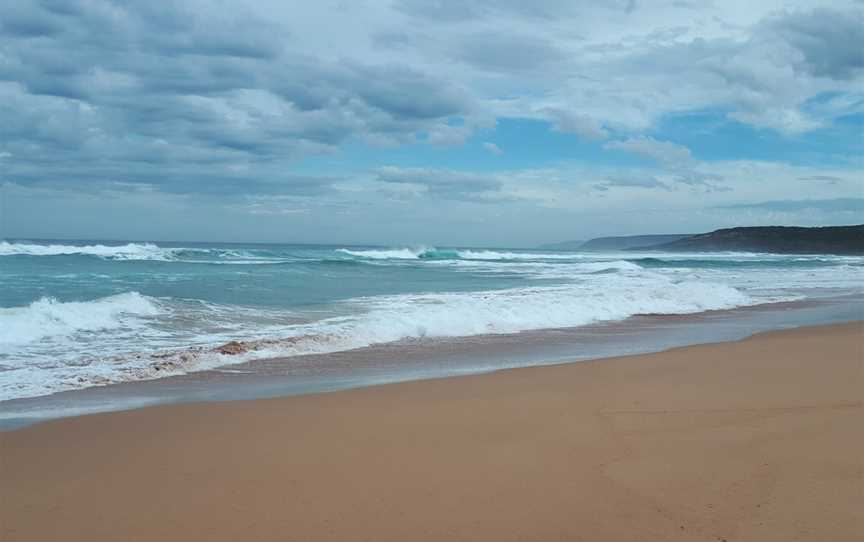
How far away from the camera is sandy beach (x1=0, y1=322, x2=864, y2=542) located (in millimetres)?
3328

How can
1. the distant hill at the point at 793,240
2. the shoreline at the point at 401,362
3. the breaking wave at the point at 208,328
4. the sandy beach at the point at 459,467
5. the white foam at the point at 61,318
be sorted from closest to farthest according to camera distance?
the sandy beach at the point at 459,467 → the shoreline at the point at 401,362 → the breaking wave at the point at 208,328 → the white foam at the point at 61,318 → the distant hill at the point at 793,240

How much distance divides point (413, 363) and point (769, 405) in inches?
165

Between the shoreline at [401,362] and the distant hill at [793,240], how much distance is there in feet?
257

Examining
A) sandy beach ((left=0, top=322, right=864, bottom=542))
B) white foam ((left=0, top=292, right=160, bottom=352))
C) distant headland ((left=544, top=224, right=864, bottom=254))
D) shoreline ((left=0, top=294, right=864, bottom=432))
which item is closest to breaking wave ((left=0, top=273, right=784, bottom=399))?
white foam ((left=0, top=292, right=160, bottom=352))

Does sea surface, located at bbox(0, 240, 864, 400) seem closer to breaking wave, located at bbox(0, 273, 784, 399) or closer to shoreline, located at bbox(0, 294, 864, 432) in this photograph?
breaking wave, located at bbox(0, 273, 784, 399)

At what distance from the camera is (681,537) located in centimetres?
318

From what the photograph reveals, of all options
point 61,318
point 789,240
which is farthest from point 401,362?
point 789,240

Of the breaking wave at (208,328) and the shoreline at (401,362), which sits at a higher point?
the breaking wave at (208,328)

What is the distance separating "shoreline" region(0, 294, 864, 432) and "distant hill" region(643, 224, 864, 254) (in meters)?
78.5

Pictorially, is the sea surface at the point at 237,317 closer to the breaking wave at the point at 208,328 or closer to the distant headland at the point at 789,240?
the breaking wave at the point at 208,328

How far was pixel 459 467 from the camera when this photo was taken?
13.4 feet

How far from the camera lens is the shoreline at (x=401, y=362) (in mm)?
6160

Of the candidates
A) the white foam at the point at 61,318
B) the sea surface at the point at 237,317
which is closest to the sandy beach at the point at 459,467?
the sea surface at the point at 237,317

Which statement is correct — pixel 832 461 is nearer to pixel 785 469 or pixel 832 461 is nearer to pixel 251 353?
pixel 785 469
